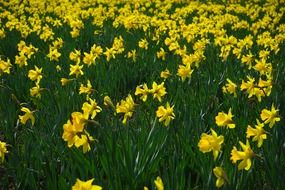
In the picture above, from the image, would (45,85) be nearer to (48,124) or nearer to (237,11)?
(48,124)

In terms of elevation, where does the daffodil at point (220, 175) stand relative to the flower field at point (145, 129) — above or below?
above

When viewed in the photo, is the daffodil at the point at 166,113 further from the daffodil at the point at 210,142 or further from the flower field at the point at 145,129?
the daffodil at the point at 210,142

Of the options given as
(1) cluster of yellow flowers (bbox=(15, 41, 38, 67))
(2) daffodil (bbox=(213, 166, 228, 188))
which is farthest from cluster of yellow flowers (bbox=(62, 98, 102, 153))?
(1) cluster of yellow flowers (bbox=(15, 41, 38, 67))

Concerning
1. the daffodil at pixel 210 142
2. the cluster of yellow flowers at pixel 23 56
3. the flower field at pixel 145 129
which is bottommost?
the flower field at pixel 145 129

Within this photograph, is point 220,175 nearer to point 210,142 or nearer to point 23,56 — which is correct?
point 210,142

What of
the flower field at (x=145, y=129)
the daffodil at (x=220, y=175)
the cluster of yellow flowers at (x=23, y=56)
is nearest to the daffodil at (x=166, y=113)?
the flower field at (x=145, y=129)

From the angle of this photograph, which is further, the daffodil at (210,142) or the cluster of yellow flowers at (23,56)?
the cluster of yellow flowers at (23,56)

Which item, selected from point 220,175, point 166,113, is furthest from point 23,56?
point 220,175

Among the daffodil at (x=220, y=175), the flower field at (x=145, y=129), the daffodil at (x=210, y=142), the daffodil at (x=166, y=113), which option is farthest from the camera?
the daffodil at (x=166, y=113)

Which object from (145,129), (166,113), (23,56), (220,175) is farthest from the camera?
(23,56)

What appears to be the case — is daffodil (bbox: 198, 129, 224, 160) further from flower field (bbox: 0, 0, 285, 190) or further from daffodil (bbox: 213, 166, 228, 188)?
daffodil (bbox: 213, 166, 228, 188)

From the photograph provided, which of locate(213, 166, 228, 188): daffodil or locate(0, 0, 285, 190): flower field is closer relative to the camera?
locate(213, 166, 228, 188): daffodil

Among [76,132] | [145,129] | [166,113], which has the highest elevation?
[76,132]

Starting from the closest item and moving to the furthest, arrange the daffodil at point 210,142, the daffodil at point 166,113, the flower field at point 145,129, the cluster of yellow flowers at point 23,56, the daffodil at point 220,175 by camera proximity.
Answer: the daffodil at point 220,175 < the daffodil at point 210,142 < the flower field at point 145,129 < the daffodil at point 166,113 < the cluster of yellow flowers at point 23,56
